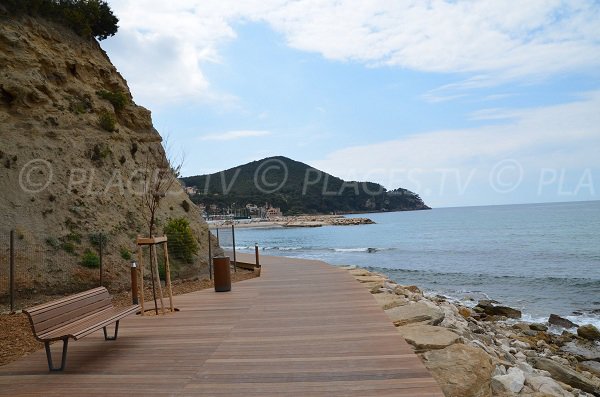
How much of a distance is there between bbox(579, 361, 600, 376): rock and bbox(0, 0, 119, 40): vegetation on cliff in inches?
855

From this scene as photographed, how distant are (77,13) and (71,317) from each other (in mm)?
18104

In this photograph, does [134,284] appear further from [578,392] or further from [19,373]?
[578,392]

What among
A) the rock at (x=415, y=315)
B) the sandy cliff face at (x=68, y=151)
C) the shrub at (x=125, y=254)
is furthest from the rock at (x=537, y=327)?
the shrub at (x=125, y=254)

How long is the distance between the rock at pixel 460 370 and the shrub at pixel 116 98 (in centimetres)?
1760

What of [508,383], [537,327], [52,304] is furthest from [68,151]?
[537,327]

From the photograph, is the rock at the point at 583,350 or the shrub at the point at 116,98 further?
the shrub at the point at 116,98

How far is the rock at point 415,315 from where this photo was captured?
7.65 metres

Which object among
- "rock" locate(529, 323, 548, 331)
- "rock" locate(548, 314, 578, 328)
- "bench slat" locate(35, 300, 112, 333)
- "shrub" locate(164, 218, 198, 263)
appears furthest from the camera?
"shrub" locate(164, 218, 198, 263)

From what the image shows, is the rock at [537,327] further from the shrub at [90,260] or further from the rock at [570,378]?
the shrub at [90,260]

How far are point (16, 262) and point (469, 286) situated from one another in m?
21.6

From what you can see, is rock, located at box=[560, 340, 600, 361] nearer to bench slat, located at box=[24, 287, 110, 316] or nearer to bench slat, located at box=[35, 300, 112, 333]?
bench slat, located at box=[35, 300, 112, 333]

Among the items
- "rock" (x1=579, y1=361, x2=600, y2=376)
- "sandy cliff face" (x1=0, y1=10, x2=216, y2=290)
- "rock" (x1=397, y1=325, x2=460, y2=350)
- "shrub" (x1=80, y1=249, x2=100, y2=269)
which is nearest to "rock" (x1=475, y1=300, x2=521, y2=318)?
"rock" (x1=579, y1=361, x2=600, y2=376)

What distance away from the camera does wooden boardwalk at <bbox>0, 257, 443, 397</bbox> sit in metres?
4.51

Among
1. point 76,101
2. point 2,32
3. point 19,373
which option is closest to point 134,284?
point 19,373
